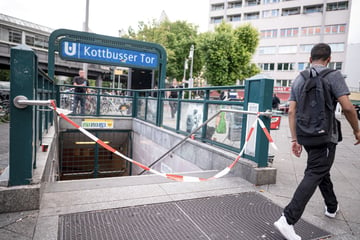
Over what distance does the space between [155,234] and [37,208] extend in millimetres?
1341

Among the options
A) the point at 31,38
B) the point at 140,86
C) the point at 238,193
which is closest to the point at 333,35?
the point at 140,86

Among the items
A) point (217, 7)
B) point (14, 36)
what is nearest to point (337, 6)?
point (217, 7)

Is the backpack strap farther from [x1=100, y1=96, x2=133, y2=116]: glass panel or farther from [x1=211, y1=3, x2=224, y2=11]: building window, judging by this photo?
[x1=211, y1=3, x2=224, y2=11]: building window

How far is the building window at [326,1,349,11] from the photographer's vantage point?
127ft

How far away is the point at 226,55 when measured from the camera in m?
28.9

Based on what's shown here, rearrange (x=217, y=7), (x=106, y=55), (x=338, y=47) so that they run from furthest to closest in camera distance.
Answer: (x=217, y=7) < (x=338, y=47) < (x=106, y=55)

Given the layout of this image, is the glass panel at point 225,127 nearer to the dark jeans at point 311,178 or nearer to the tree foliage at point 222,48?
the dark jeans at point 311,178

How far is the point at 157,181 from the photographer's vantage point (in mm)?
4191

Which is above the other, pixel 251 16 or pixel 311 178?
pixel 251 16

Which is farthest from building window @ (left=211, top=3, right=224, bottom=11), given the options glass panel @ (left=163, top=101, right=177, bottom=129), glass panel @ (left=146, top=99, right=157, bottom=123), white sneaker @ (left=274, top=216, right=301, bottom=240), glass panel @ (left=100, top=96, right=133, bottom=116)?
white sneaker @ (left=274, top=216, right=301, bottom=240)

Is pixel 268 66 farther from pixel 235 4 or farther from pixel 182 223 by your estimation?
pixel 182 223

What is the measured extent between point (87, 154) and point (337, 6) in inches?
1692

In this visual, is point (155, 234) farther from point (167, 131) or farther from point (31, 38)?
point (31, 38)

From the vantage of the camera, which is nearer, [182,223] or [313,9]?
[182,223]
